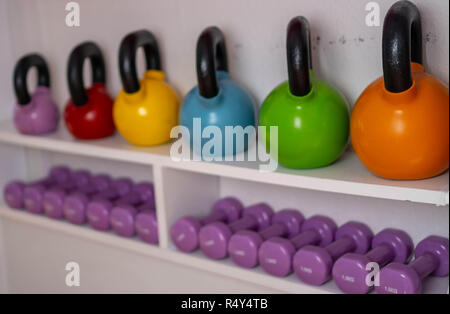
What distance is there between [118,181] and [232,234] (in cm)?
54

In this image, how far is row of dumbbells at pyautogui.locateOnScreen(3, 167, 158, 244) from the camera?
155 centimetres

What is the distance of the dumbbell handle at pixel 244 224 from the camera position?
1.40 metres

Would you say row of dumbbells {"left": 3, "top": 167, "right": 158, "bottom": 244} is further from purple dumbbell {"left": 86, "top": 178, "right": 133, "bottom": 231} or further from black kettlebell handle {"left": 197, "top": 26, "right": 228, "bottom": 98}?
black kettlebell handle {"left": 197, "top": 26, "right": 228, "bottom": 98}

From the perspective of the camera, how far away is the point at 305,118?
3.78 feet

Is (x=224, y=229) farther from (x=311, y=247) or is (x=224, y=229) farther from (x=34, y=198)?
(x=34, y=198)

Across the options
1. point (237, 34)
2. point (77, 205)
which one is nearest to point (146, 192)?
point (77, 205)

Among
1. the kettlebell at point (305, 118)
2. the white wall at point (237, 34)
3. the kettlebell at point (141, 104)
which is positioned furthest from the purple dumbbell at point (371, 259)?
the kettlebell at point (141, 104)

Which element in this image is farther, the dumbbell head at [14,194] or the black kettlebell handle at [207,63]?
the dumbbell head at [14,194]

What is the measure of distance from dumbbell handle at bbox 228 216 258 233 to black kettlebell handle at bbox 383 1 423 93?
1.82 feet

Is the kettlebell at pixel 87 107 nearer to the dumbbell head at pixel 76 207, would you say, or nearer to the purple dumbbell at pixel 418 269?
the dumbbell head at pixel 76 207

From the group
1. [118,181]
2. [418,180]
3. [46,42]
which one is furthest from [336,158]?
[46,42]

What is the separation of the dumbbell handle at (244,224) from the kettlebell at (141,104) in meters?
0.29

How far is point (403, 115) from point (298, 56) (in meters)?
0.23

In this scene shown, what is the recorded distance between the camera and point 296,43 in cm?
110
